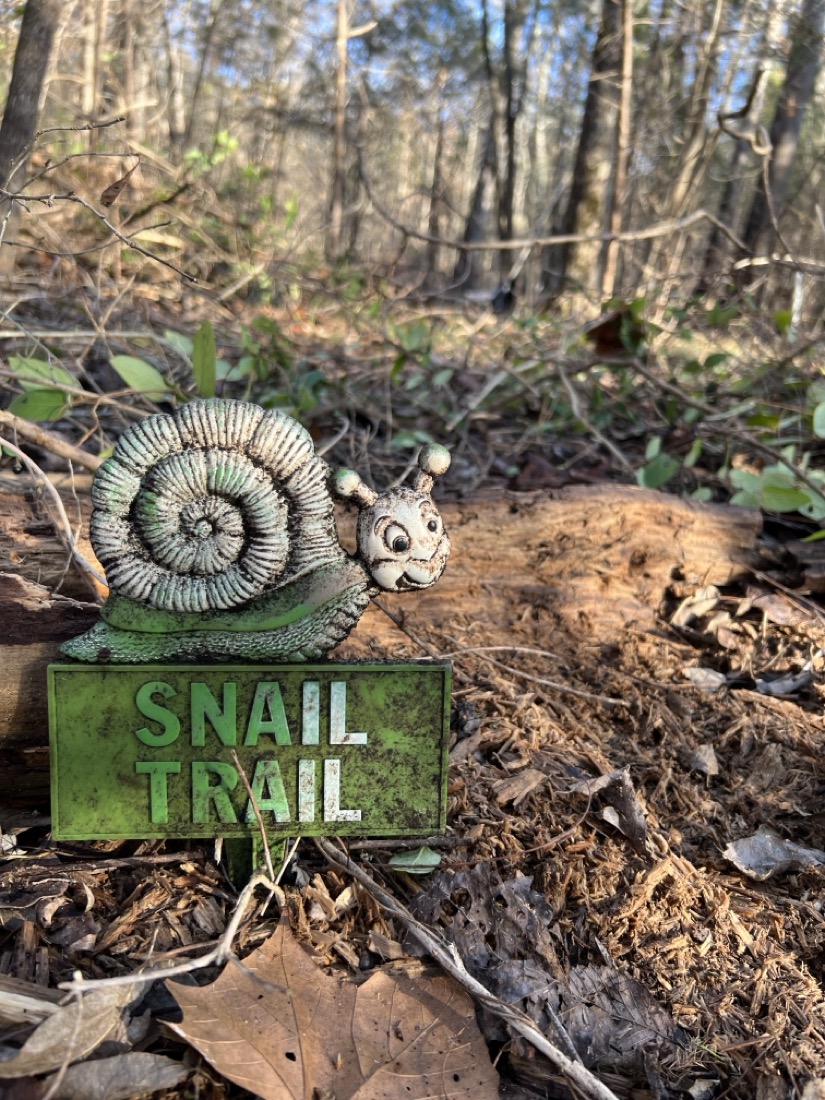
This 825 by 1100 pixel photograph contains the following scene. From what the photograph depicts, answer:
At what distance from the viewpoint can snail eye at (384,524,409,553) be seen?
1569 millimetres

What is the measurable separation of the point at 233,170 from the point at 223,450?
357 inches

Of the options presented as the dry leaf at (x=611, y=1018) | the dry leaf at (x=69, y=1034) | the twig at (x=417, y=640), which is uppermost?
the twig at (x=417, y=640)

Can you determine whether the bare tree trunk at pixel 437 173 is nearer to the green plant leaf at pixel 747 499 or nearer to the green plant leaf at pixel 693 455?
the green plant leaf at pixel 693 455

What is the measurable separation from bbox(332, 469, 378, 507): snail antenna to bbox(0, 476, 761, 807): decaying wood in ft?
2.25

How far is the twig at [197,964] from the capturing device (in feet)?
3.81

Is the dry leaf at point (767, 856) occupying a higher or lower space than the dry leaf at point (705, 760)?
lower

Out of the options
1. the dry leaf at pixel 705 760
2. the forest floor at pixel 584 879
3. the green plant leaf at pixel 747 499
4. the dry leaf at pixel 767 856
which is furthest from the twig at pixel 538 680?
the green plant leaf at pixel 747 499

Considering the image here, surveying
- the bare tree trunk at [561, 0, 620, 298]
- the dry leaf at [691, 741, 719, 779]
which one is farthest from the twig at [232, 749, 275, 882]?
the bare tree trunk at [561, 0, 620, 298]

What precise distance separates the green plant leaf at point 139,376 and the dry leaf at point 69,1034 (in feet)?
5.97

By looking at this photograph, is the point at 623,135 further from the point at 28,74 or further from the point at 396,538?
the point at 396,538

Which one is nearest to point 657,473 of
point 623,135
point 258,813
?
point 258,813

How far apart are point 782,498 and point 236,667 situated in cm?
206

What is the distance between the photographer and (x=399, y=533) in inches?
61.8

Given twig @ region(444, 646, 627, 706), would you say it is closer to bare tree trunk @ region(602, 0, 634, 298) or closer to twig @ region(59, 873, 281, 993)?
twig @ region(59, 873, 281, 993)
